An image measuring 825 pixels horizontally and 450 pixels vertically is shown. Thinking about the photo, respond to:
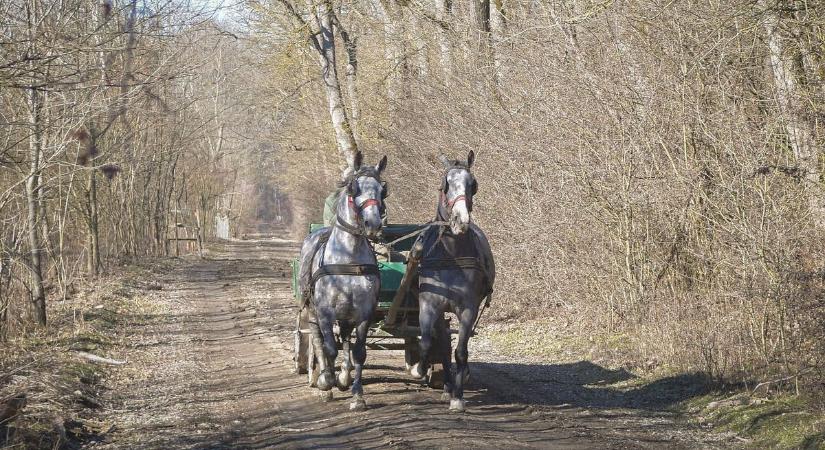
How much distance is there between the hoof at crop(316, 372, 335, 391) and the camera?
10.7m

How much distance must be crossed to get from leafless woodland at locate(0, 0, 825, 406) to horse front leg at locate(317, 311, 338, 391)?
2839mm

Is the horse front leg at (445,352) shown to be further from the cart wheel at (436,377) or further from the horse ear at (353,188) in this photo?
the horse ear at (353,188)

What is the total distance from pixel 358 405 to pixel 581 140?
22.2ft

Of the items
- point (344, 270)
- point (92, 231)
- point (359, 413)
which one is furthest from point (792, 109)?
point (92, 231)

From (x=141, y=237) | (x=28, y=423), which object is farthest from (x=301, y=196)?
(x=28, y=423)

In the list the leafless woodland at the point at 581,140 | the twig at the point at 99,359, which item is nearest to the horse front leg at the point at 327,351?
the leafless woodland at the point at 581,140

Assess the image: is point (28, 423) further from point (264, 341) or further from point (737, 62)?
point (737, 62)

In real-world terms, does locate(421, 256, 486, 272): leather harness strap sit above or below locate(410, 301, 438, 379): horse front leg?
above

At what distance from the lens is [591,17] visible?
16.0 m

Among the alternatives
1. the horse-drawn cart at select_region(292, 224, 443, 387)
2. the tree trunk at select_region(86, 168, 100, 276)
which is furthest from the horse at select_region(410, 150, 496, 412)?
the tree trunk at select_region(86, 168, 100, 276)

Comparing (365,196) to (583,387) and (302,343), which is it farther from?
(583,387)

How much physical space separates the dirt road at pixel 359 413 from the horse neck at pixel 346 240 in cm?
157

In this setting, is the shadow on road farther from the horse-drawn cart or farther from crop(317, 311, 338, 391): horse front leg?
crop(317, 311, 338, 391): horse front leg

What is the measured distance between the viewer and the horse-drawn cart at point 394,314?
36.1 ft
